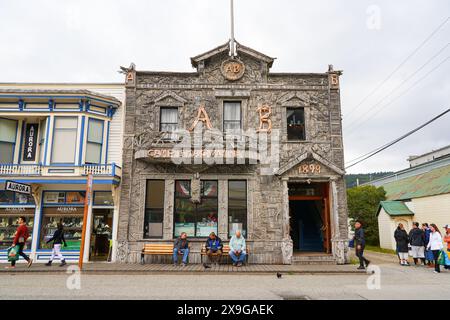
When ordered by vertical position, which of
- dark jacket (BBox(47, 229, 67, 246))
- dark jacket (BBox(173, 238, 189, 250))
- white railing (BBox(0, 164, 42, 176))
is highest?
white railing (BBox(0, 164, 42, 176))

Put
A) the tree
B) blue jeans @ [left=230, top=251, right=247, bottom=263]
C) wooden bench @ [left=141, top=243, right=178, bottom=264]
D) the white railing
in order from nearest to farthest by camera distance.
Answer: blue jeans @ [left=230, top=251, right=247, bottom=263] → wooden bench @ [left=141, top=243, right=178, bottom=264] → the white railing → the tree

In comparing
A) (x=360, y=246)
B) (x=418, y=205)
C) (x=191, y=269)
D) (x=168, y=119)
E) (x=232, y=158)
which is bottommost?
(x=191, y=269)

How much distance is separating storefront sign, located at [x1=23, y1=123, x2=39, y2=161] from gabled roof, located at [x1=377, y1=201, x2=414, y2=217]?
2343 centimetres

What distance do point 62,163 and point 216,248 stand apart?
799cm

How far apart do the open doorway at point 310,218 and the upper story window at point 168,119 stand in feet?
21.6

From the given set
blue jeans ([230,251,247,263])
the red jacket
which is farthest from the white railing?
blue jeans ([230,251,247,263])

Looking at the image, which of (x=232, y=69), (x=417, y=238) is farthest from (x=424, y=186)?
(x=232, y=69)

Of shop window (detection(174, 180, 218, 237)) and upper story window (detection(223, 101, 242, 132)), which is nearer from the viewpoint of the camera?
shop window (detection(174, 180, 218, 237))

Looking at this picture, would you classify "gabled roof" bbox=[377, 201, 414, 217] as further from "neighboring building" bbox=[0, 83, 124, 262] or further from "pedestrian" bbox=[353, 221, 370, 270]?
"neighboring building" bbox=[0, 83, 124, 262]

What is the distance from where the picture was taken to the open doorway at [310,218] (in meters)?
15.3

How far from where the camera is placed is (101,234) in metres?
14.6

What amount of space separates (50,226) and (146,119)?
21.8 ft

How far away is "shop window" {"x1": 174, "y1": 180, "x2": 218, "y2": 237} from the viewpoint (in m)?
14.4

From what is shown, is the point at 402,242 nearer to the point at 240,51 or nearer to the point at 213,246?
the point at 213,246
